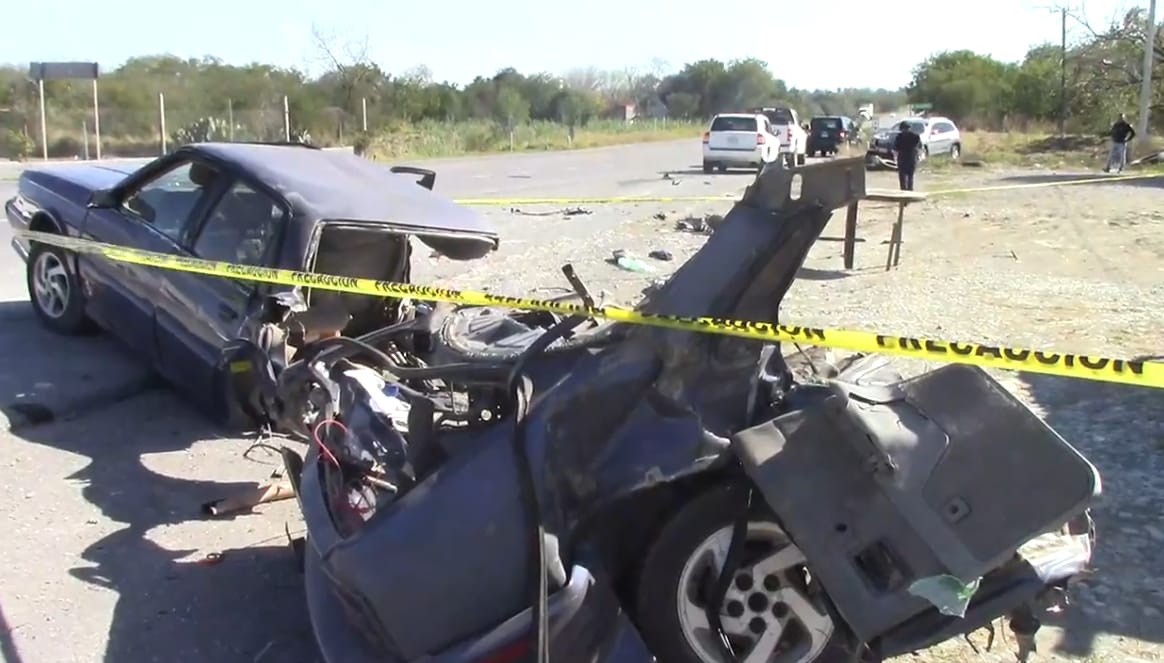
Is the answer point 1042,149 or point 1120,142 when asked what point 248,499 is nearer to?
point 1120,142

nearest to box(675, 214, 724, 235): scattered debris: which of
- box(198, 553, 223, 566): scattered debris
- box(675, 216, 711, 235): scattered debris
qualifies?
box(675, 216, 711, 235): scattered debris

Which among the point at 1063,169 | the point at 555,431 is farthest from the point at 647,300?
the point at 1063,169

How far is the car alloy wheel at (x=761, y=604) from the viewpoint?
10.9 feet

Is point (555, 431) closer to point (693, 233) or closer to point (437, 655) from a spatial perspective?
point (437, 655)

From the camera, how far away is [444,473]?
3.33m

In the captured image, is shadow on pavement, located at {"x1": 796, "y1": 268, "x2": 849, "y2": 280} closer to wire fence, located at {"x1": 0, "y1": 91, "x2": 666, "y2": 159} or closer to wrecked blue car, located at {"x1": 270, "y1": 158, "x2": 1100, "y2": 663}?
wrecked blue car, located at {"x1": 270, "y1": 158, "x2": 1100, "y2": 663}

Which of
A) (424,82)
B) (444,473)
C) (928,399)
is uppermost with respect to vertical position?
(424,82)

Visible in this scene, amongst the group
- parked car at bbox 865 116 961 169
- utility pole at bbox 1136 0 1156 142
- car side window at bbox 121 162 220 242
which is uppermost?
utility pole at bbox 1136 0 1156 142

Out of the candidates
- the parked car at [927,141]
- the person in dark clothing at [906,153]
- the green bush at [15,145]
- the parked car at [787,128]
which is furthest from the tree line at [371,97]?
the person in dark clothing at [906,153]

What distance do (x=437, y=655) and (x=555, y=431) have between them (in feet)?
2.33

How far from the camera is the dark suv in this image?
1666 inches

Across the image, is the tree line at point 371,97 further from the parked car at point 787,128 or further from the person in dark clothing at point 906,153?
the person in dark clothing at point 906,153

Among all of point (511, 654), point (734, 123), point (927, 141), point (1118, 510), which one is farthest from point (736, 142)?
point (511, 654)

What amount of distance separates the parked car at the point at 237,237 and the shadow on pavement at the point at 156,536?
0.30 metres
